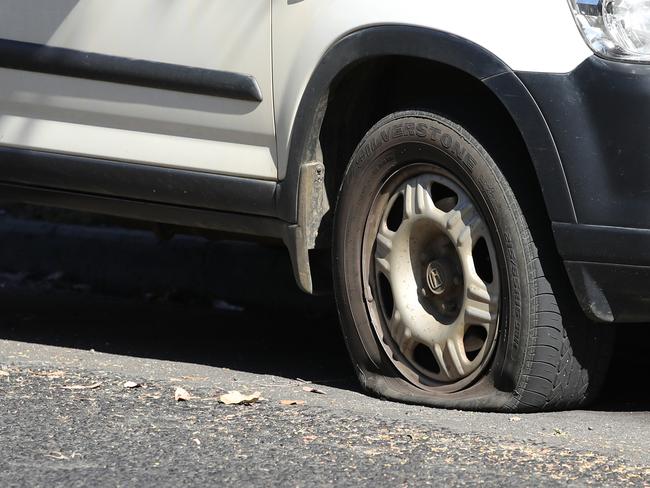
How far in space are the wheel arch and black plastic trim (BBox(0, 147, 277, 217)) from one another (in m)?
0.12

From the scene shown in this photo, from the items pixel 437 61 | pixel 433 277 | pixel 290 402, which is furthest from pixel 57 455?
pixel 437 61

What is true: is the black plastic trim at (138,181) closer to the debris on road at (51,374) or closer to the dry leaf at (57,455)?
the debris on road at (51,374)

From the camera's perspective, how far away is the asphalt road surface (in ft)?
10.5

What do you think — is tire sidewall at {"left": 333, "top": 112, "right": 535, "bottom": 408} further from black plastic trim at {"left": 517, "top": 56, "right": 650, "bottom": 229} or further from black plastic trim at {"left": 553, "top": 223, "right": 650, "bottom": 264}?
black plastic trim at {"left": 517, "top": 56, "right": 650, "bottom": 229}

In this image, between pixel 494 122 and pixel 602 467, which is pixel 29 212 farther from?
pixel 602 467

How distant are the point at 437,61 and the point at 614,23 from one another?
1.68 ft

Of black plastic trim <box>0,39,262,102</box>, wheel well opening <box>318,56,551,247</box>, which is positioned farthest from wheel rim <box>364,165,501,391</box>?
black plastic trim <box>0,39,262,102</box>

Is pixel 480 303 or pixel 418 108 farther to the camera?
pixel 418 108

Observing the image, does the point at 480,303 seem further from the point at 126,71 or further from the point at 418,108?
the point at 126,71

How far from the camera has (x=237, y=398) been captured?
12.7ft

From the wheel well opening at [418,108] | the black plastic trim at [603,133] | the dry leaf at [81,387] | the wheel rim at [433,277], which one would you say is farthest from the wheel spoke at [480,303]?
the dry leaf at [81,387]

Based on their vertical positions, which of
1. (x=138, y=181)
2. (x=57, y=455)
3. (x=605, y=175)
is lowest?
(x=57, y=455)

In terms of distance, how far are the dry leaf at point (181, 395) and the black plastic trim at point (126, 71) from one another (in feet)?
2.98

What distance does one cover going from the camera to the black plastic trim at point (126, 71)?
4.20 metres
